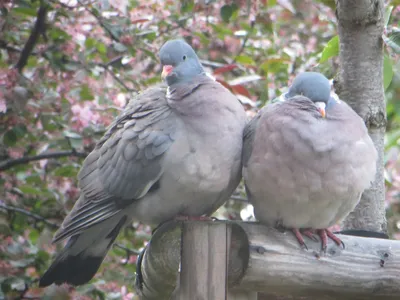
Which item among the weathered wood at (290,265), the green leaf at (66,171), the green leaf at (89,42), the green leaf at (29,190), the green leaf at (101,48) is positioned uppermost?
the green leaf at (89,42)

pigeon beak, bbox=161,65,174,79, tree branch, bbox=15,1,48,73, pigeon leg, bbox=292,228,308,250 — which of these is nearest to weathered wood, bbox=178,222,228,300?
pigeon leg, bbox=292,228,308,250

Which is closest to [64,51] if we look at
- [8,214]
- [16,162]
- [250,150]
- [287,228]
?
[16,162]

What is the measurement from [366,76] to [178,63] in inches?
27.3

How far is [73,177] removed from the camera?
3.57 metres

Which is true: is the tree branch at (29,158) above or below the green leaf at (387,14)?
below

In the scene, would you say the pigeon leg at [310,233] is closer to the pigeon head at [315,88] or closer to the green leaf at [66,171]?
the pigeon head at [315,88]

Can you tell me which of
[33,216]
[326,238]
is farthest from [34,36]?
[326,238]

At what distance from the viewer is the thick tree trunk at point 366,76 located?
270 centimetres

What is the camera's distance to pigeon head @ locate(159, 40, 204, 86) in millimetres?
2814

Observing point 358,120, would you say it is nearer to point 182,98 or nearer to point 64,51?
point 182,98

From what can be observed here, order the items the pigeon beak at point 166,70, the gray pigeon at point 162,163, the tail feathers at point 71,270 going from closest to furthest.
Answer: the gray pigeon at point 162,163 < the pigeon beak at point 166,70 < the tail feathers at point 71,270

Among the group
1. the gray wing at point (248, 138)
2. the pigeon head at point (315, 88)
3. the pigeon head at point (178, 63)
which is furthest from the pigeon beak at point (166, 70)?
the pigeon head at point (315, 88)

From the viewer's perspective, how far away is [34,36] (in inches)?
136

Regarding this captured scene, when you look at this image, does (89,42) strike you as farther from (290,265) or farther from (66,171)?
(290,265)
